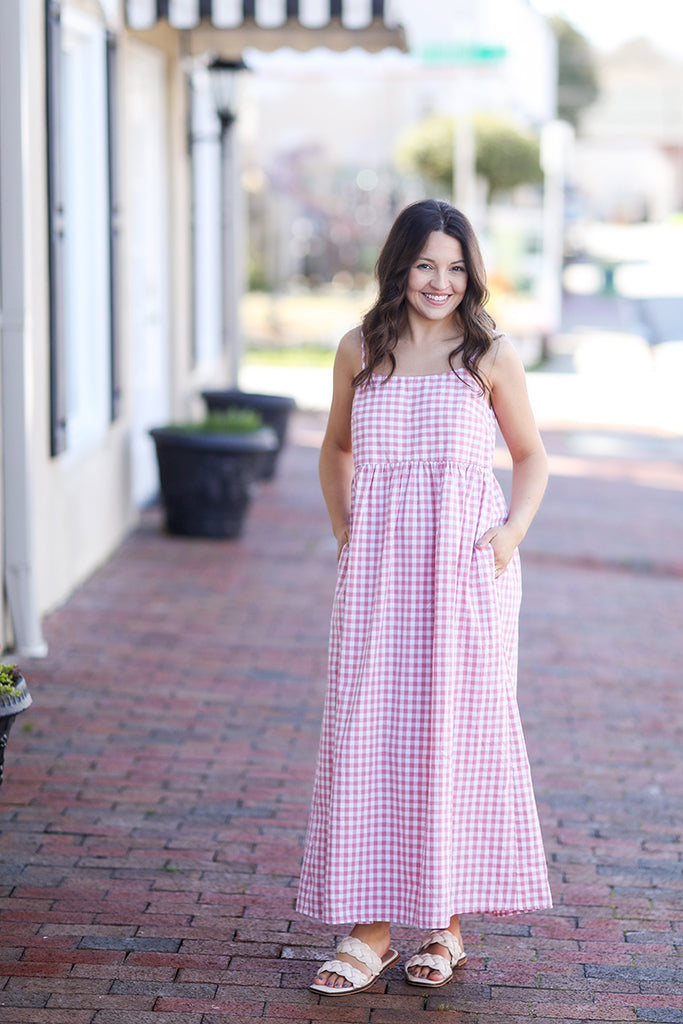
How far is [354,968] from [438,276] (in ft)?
5.16

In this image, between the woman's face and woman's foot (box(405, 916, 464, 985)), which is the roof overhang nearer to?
the woman's face

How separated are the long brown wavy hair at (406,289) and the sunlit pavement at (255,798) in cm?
140

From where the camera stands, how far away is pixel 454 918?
3.34 metres

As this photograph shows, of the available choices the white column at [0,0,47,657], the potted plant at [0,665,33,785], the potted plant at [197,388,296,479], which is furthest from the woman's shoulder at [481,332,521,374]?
the potted plant at [197,388,296,479]

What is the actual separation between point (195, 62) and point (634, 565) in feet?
16.3

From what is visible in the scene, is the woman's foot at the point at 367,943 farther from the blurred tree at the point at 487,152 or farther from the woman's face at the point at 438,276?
the blurred tree at the point at 487,152

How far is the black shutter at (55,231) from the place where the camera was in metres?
6.18

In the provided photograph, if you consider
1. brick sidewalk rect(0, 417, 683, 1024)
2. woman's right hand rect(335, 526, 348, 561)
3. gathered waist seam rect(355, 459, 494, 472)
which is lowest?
brick sidewalk rect(0, 417, 683, 1024)

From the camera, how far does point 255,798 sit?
14.6 feet

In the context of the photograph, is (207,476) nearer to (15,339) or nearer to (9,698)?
(15,339)

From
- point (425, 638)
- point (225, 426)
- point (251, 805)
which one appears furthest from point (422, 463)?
point (225, 426)

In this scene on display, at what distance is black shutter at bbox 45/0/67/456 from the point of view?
6.18 m

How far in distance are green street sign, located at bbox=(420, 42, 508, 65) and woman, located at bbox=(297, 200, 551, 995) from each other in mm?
11594

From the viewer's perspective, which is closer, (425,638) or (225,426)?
(425,638)
